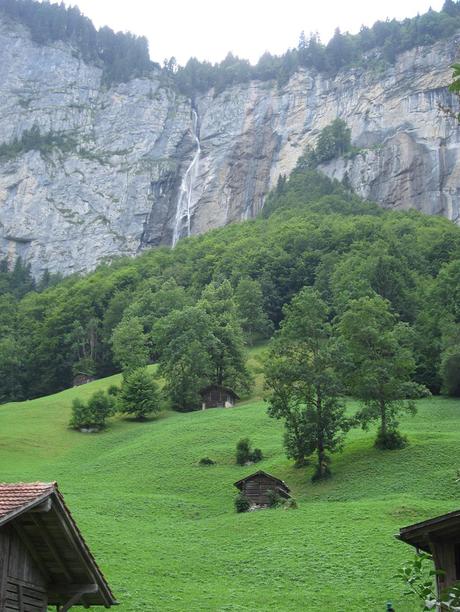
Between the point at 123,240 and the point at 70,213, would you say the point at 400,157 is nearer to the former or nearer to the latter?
the point at 123,240

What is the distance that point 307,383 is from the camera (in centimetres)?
4919

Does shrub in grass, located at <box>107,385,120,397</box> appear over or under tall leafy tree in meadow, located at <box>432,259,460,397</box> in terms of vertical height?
under

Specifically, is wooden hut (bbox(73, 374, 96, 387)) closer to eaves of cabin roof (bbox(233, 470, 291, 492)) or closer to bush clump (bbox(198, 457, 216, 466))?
bush clump (bbox(198, 457, 216, 466))

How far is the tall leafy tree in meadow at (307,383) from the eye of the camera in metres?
47.4

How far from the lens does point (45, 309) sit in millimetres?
123250

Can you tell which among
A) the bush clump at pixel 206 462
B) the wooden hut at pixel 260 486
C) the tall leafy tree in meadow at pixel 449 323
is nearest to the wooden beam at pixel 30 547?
the wooden hut at pixel 260 486

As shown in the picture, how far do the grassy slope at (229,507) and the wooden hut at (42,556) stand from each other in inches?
405

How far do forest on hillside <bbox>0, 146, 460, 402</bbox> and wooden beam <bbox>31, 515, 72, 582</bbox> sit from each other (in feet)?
197

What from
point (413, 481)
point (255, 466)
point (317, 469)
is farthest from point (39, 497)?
point (255, 466)

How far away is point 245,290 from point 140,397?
35.5m

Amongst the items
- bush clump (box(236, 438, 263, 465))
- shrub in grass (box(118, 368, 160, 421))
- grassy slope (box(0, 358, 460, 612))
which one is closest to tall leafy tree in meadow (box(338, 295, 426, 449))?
grassy slope (box(0, 358, 460, 612))

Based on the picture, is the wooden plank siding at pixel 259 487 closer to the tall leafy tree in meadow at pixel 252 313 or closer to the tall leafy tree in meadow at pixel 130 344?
the tall leafy tree in meadow at pixel 130 344

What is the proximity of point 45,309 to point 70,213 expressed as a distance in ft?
213

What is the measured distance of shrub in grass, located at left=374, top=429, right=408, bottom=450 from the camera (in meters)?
47.7
